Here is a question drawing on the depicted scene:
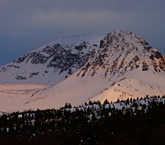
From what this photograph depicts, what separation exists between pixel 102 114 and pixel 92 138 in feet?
40.7

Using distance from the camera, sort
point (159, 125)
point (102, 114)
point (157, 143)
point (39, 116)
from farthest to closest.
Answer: point (39, 116)
point (102, 114)
point (159, 125)
point (157, 143)

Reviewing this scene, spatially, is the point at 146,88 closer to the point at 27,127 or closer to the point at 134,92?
the point at 134,92

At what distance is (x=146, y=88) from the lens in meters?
180

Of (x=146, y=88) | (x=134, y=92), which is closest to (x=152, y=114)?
(x=134, y=92)

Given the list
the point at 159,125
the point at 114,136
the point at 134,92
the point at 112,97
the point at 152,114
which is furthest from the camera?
the point at 134,92

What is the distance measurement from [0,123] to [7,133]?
7349 mm

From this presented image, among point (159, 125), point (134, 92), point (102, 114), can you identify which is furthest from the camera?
point (134, 92)

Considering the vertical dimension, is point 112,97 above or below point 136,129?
above

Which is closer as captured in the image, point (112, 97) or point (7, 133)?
point (7, 133)

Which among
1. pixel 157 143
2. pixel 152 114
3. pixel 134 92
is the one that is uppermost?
pixel 134 92

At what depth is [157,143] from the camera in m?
18.8

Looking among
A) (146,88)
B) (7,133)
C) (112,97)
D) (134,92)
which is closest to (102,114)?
(7,133)

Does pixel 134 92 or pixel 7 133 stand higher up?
pixel 134 92

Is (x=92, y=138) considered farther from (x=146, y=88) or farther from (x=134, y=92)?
(x=146, y=88)
